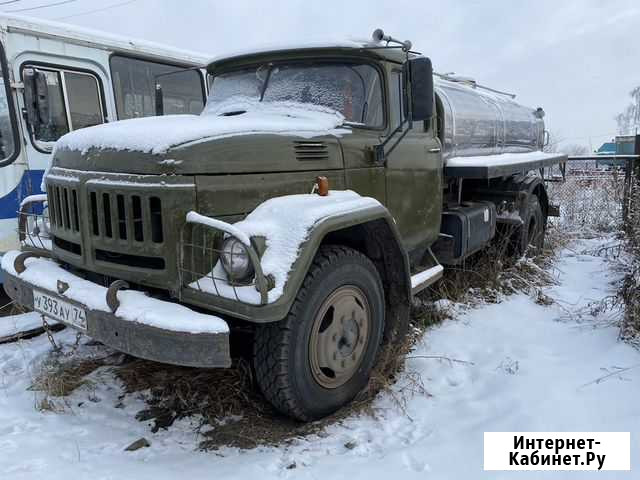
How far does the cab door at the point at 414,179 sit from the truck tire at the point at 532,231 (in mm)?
2581

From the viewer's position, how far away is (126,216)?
2.66 meters

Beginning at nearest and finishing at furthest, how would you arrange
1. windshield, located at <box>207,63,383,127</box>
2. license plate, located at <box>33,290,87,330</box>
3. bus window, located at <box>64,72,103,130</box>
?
license plate, located at <box>33,290,87,330</box>
windshield, located at <box>207,63,383,127</box>
bus window, located at <box>64,72,103,130</box>

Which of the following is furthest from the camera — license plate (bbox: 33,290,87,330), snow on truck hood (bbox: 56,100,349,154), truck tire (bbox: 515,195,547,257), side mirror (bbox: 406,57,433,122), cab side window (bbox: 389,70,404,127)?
truck tire (bbox: 515,195,547,257)

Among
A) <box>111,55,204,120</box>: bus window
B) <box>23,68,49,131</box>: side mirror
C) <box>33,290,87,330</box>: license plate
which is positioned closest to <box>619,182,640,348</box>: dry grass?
<box>33,290,87,330</box>: license plate

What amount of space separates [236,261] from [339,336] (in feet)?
2.89

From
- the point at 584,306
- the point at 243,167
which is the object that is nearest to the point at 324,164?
the point at 243,167

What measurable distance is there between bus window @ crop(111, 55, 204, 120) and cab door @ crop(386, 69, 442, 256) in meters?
3.34

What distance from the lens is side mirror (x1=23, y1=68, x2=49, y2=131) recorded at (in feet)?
17.7

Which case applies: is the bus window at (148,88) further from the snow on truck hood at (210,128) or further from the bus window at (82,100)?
the snow on truck hood at (210,128)

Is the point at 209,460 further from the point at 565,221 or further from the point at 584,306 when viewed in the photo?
the point at 565,221

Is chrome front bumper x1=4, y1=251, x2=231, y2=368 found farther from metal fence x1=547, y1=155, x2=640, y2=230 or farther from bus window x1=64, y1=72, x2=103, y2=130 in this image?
metal fence x1=547, y1=155, x2=640, y2=230

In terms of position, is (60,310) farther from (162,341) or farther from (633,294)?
(633,294)

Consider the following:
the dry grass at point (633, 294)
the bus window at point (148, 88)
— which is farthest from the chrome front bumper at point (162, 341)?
the bus window at point (148, 88)

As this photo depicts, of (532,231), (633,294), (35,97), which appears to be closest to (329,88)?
(633,294)
